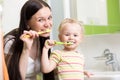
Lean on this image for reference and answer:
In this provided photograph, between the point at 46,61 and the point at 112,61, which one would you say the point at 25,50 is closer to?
the point at 46,61

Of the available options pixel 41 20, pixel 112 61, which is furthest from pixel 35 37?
pixel 112 61

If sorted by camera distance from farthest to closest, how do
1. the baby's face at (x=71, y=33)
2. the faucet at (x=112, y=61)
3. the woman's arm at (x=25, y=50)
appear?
the faucet at (x=112, y=61) < the baby's face at (x=71, y=33) < the woman's arm at (x=25, y=50)

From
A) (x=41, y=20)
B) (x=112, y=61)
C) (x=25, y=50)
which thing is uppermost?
(x=41, y=20)

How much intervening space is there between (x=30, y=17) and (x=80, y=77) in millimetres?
304

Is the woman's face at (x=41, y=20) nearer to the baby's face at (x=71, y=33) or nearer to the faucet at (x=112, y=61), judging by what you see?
the baby's face at (x=71, y=33)

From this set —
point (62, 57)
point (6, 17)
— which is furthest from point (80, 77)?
point (6, 17)

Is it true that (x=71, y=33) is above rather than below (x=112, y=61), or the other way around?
above

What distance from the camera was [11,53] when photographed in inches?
37.6

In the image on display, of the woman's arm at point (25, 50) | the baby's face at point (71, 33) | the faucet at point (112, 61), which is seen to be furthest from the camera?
the faucet at point (112, 61)

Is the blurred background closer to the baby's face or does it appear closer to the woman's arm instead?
the baby's face

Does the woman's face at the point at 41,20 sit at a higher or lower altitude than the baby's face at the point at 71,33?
higher

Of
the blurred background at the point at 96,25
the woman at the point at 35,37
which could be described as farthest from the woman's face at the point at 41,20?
the blurred background at the point at 96,25

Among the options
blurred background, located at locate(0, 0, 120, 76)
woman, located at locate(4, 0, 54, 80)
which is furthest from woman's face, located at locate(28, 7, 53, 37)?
blurred background, located at locate(0, 0, 120, 76)

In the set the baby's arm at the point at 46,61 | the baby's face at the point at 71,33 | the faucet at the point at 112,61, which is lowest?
the faucet at the point at 112,61
